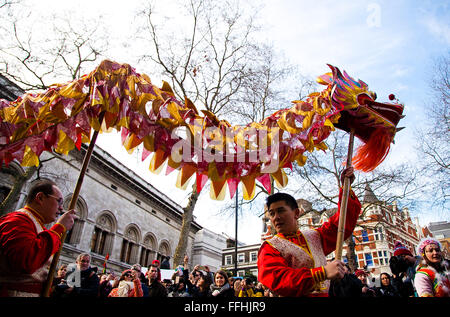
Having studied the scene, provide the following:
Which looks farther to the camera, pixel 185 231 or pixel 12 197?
pixel 185 231

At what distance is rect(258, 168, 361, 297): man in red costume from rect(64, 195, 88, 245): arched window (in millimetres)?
16268

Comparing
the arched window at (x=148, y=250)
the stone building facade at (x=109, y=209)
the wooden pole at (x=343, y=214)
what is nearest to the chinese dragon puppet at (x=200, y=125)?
the wooden pole at (x=343, y=214)

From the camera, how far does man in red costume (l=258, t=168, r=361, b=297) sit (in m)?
1.93

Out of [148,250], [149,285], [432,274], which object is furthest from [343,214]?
[148,250]

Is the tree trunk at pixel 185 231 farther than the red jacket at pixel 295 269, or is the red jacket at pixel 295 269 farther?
the tree trunk at pixel 185 231

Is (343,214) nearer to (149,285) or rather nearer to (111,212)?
(149,285)

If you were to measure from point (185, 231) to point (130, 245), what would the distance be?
11456 millimetres

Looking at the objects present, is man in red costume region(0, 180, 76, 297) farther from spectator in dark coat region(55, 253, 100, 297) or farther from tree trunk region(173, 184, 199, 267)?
tree trunk region(173, 184, 199, 267)

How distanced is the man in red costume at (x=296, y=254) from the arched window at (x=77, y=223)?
640 inches

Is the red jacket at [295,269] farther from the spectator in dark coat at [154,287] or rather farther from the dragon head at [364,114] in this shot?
the spectator in dark coat at [154,287]

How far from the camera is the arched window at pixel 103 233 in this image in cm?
1823

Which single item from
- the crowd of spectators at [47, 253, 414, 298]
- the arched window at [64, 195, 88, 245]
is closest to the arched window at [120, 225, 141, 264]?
the arched window at [64, 195, 88, 245]

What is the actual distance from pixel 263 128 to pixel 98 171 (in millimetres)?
18614

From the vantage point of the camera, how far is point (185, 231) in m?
12.0
